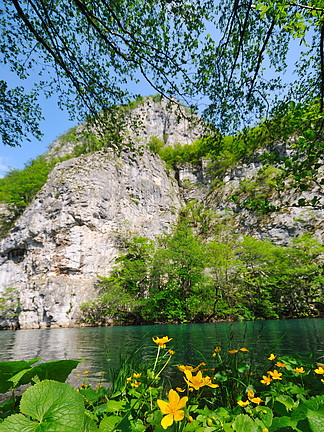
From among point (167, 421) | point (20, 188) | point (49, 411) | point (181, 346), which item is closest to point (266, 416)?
point (167, 421)

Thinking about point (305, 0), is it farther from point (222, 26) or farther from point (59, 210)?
point (59, 210)

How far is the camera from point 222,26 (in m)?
3.53

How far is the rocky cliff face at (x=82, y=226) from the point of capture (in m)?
20.6

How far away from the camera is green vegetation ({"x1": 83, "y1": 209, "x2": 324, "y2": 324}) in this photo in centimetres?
1872

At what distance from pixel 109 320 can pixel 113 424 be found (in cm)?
2118

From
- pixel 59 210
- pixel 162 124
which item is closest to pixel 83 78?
pixel 59 210

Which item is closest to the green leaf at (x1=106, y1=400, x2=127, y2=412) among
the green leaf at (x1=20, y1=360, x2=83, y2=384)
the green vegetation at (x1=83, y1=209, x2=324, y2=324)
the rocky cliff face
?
the green leaf at (x1=20, y1=360, x2=83, y2=384)

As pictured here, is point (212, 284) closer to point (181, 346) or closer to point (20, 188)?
point (181, 346)

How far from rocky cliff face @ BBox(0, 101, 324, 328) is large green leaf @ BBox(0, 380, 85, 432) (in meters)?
17.8

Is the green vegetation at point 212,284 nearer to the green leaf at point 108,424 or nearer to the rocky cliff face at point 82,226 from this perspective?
the rocky cliff face at point 82,226

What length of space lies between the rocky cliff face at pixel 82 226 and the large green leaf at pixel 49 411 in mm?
17769

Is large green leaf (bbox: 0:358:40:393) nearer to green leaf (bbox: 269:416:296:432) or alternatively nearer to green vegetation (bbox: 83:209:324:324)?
green leaf (bbox: 269:416:296:432)

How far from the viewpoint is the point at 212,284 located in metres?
20.1

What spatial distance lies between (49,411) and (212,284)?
21025 millimetres
